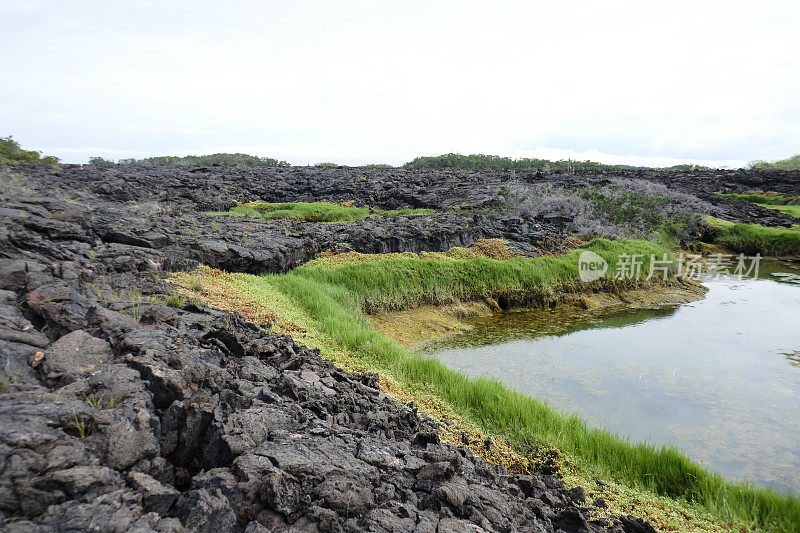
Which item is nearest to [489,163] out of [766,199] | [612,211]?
[766,199]

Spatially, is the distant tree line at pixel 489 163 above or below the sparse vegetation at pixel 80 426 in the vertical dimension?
above

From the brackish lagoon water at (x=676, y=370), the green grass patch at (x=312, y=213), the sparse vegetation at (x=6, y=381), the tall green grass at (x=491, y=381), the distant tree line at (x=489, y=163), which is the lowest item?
the brackish lagoon water at (x=676, y=370)

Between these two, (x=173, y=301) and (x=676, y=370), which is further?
(x=676, y=370)

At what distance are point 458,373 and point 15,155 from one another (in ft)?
133

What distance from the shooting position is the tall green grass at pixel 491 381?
508 cm

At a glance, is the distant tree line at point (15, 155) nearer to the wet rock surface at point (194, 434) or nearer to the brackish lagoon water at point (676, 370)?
the wet rock surface at point (194, 434)

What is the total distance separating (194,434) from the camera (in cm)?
373

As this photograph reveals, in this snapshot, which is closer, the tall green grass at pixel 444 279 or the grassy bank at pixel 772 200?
the tall green grass at pixel 444 279

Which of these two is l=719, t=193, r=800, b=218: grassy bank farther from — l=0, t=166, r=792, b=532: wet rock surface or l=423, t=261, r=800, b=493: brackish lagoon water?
l=0, t=166, r=792, b=532: wet rock surface

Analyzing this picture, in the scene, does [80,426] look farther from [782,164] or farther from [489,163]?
[782,164]

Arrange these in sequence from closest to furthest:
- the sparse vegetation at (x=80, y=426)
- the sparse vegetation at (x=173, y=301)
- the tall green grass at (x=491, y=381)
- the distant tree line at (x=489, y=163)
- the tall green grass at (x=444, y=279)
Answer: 1. the sparse vegetation at (x=80, y=426)
2. the tall green grass at (x=491, y=381)
3. the sparse vegetation at (x=173, y=301)
4. the tall green grass at (x=444, y=279)
5. the distant tree line at (x=489, y=163)

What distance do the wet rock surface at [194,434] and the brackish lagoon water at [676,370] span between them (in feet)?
13.4

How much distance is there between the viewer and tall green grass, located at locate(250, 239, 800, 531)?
5082mm

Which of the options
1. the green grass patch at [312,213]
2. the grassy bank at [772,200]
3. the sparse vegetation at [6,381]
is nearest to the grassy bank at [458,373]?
the sparse vegetation at [6,381]
